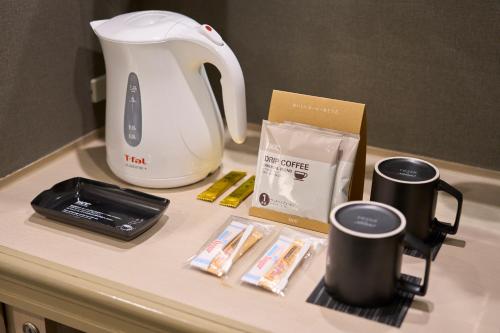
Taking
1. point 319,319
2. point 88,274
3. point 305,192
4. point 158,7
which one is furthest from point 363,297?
point 158,7

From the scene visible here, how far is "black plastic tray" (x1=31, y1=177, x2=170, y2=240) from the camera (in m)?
1.07

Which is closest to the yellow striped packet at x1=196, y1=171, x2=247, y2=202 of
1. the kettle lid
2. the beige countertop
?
the beige countertop

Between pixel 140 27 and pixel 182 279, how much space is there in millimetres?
423

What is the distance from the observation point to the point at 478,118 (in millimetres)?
1255

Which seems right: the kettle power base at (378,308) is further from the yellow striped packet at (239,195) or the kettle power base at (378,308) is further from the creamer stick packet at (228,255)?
the yellow striped packet at (239,195)

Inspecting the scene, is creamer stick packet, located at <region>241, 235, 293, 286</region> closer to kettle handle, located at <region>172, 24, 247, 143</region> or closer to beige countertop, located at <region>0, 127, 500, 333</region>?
beige countertop, located at <region>0, 127, 500, 333</region>

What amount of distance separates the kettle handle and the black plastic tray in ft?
0.61

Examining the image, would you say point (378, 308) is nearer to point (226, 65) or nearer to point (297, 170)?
point (297, 170)

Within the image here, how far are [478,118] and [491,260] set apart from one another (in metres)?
0.34

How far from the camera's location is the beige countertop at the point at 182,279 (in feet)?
2.91

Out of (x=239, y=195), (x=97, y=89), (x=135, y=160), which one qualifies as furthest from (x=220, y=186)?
(x=97, y=89)

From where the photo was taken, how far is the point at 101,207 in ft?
3.75

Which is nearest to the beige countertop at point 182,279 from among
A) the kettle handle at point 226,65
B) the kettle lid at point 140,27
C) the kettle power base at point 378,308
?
the kettle power base at point 378,308

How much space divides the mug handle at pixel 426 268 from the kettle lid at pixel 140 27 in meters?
0.50
